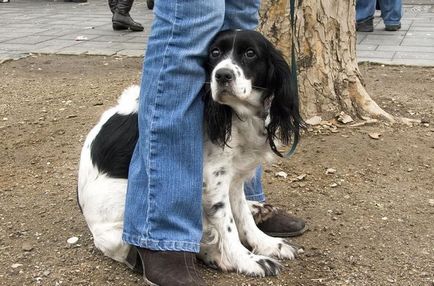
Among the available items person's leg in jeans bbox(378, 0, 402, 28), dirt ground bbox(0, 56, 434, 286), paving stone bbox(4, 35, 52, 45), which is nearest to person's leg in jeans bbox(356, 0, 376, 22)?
person's leg in jeans bbox(378, 0, 402, 28)

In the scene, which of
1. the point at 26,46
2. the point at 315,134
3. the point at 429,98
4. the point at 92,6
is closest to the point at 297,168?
the point at 315,134

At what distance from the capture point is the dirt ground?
→ 272cm

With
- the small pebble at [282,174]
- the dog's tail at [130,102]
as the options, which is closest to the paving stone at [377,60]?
the small pebble at [282,174]

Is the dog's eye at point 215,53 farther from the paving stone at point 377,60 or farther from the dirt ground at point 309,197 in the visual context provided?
the paving stone at point 377,60

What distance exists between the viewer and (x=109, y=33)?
28.5 feet

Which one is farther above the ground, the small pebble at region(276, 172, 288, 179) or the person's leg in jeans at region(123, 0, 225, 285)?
the person's leg in jeans at region(123, 0, 225, 285)

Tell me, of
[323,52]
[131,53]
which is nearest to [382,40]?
[131,53]

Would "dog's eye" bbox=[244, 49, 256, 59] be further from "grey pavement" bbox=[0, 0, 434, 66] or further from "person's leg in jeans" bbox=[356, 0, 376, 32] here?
"person's leg in jeans" bbox=[356, 0, 376, 32]

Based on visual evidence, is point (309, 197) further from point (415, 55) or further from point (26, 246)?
point (415, 55)

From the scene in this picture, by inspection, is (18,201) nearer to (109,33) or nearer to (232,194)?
(232,194)

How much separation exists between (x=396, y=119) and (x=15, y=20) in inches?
290

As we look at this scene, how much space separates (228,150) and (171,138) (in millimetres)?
272

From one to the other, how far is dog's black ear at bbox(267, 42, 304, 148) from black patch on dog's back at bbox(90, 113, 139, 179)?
24.4 inches

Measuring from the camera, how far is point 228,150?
2.56 meters
